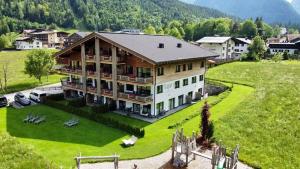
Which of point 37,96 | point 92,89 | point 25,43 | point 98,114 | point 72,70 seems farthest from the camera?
point 25,43

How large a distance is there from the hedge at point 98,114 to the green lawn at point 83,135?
0.68 meters

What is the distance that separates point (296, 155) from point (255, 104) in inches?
553

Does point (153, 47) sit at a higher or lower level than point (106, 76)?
higher

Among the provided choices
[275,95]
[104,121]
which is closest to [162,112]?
[104,121]

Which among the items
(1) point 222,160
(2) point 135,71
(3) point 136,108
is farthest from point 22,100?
(1) point 222,160

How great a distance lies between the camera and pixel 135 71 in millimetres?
40688

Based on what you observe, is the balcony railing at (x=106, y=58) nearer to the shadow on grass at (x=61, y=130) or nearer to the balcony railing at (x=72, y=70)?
the balcony railing at (x=72, y=70)

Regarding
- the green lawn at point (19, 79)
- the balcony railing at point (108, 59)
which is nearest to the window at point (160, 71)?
the balcony railing at point (108, 59)

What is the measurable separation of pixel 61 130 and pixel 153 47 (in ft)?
55.1

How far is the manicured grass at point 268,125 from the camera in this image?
27359 mm

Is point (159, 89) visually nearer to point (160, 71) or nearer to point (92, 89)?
point (160, 71)

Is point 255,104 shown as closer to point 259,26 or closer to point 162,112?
point 162,112

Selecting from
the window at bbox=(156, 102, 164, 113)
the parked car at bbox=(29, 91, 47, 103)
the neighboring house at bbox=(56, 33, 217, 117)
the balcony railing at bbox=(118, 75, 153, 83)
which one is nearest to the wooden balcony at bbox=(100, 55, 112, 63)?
the neighboring house at bbox=(56, 33, 217, 117)

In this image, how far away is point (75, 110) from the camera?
41.2 meters
